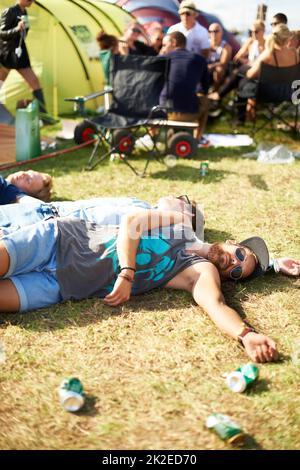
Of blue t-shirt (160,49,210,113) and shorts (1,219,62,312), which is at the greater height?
blue t-shirt (160,49,210,113)

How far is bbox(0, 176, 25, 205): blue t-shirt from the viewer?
3938 mm

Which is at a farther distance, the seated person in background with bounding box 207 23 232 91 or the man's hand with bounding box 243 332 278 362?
the seated person in background with bounding box 207 23 232 91

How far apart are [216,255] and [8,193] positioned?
1.58 m

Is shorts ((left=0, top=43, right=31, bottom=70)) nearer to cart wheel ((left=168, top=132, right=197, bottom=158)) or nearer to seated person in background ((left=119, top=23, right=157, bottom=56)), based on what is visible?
seated person in background ((left=119, top=23, right=157, bottom=56))

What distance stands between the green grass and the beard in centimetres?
24

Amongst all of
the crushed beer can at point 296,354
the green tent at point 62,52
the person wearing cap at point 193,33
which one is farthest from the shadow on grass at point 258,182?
the green tent at point 62,52

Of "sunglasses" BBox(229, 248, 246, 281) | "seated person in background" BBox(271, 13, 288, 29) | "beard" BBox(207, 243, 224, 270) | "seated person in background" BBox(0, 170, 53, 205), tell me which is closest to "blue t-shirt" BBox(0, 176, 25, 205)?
"seated person in background" BBox(0, 170, 53, 205)

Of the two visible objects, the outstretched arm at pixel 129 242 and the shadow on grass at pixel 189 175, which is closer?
the outstretched arm at pixel 129 242

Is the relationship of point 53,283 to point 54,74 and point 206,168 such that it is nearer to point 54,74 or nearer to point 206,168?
point 206,168

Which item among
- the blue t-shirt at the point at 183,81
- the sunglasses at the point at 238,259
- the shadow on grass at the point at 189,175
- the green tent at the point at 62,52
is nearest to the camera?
the sunglasses at the point at 238,259

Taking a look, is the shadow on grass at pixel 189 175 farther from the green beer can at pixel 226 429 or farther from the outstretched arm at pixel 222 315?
the green beer can at pixel 226 429

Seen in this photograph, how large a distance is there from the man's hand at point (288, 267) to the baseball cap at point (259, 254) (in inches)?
12.0

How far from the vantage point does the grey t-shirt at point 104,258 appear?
10.3 ft

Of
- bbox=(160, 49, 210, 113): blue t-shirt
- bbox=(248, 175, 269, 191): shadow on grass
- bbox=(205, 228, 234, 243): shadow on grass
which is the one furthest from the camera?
bbox=(160, 49, 210, 113): blue t-shirt
